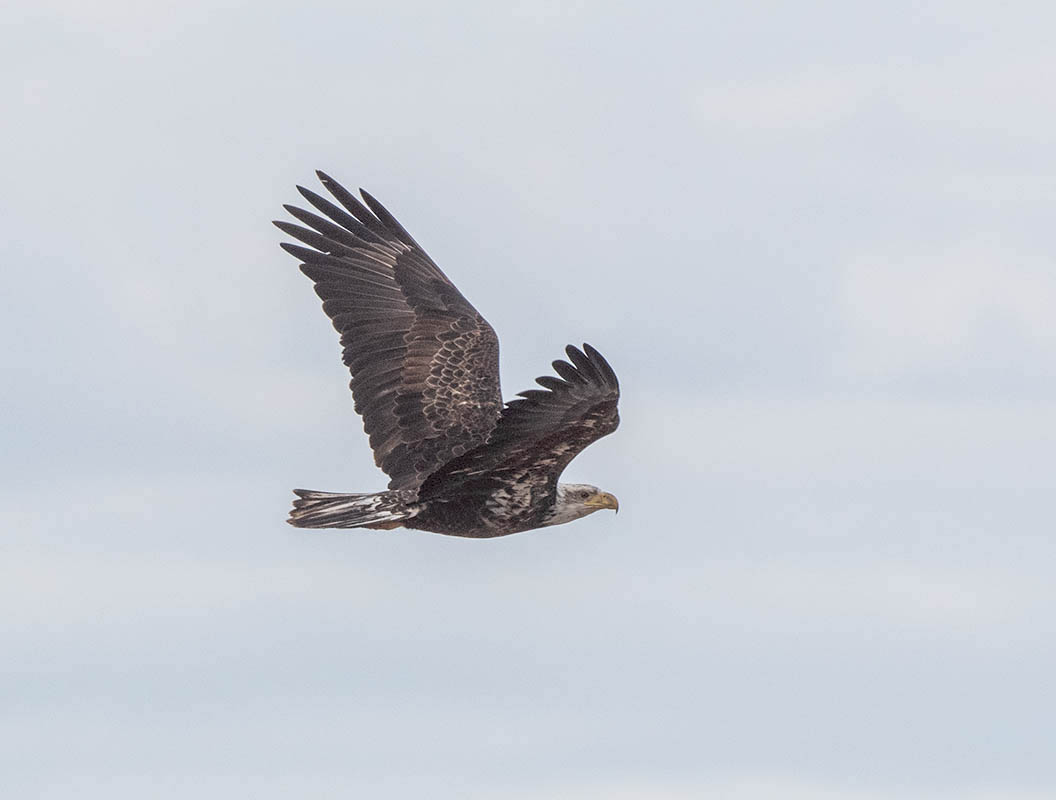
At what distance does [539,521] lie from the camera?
74.1ft

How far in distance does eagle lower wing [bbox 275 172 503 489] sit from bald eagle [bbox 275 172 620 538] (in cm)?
1

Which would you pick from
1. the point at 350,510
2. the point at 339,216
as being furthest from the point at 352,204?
the point at 350,510

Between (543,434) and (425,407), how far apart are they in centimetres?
354

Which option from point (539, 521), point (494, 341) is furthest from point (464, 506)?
point (494, 341)

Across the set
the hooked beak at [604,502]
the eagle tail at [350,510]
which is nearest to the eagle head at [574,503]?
the hooked beak at [604,502]

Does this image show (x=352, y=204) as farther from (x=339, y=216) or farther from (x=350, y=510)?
(x=350, y=510)

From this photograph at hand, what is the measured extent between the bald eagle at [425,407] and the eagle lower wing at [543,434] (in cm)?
2

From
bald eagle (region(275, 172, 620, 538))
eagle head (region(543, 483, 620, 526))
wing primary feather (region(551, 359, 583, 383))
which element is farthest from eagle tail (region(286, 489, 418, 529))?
wing primary feather (region(551, 359, 583, 383))

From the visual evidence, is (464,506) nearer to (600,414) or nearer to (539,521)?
(539,521)

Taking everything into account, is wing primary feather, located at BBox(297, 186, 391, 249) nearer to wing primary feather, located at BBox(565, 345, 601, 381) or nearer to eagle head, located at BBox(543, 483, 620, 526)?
eagle head, located at BBox(543, 483, 620, 526)

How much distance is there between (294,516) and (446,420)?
1.90 m

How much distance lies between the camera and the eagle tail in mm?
21969

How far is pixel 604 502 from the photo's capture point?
23125 millimetres

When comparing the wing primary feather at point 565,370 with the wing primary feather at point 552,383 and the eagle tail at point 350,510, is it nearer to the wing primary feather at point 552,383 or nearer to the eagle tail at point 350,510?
the wing primary feather at point 552,383
